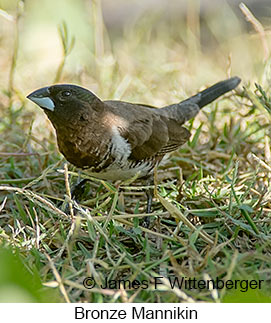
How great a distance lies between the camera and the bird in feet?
9.68

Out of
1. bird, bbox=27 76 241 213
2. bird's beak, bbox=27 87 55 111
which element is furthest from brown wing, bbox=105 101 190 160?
bird's beak, bbox=27 87 55 111

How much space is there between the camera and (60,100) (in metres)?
2.94

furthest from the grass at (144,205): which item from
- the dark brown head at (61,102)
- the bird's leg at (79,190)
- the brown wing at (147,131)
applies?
the dark brown head at (61,102)

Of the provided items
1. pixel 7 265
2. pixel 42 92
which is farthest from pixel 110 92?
pixel 7 265

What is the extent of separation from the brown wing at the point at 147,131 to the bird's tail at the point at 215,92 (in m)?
0.38

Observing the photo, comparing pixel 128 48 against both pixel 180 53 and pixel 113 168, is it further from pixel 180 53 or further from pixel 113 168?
pixel 113 168

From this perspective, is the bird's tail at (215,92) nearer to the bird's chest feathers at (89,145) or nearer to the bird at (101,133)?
the bird at (101,133)

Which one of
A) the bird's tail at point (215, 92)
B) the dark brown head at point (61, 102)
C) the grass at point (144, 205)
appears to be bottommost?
the grass at point (144, 205)

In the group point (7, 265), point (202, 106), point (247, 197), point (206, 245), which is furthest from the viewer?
point (202, 106)

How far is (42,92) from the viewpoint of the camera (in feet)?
9.70

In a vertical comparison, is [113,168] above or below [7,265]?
above

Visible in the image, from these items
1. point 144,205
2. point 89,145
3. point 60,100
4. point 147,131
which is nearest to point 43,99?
point 60,100

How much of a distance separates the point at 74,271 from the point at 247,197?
1290 mm

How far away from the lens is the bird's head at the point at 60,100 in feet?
9.62
